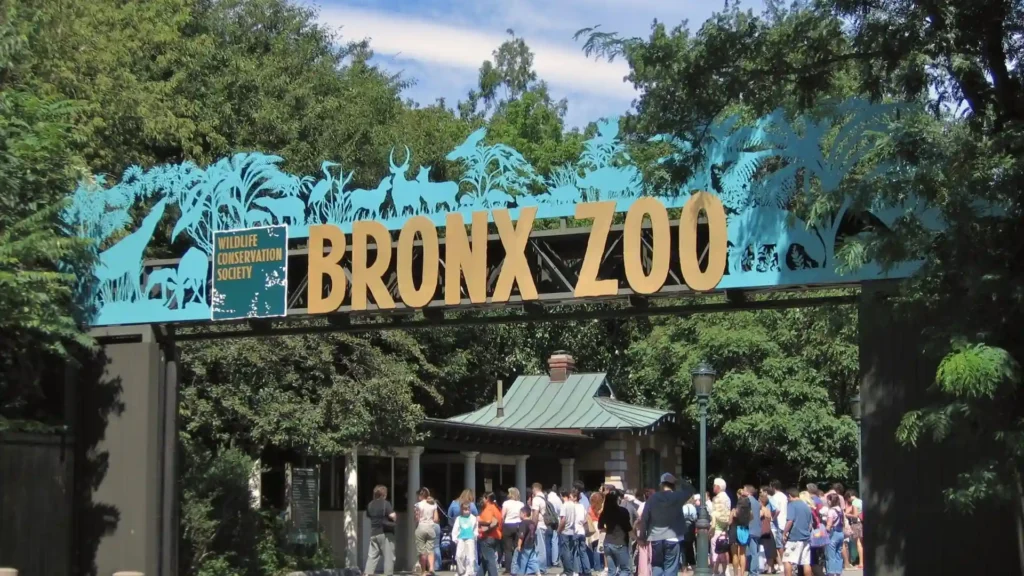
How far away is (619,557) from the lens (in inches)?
732

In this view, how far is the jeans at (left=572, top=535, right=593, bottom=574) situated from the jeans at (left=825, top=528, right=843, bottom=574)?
434 centimetres

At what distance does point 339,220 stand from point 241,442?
32.2 feet

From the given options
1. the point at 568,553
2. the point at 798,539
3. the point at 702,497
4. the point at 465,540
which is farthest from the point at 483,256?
the point at 568,553

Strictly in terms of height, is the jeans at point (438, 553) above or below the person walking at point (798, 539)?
below

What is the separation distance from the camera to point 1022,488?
10.6 m

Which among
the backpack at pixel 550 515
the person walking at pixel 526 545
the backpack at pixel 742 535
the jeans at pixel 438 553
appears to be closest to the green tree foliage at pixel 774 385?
the jeans at pixel 438 553

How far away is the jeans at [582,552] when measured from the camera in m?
23.3

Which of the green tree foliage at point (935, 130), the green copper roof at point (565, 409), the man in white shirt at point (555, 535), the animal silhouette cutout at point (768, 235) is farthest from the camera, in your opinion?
the green copper roof at point (565, 409)

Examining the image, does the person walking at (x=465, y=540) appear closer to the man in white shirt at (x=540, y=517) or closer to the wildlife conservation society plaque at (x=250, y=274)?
the man in white shirt at (x=540, y=517)

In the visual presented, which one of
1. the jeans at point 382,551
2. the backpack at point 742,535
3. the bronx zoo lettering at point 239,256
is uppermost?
the bronx zoo lettering at point 239,256

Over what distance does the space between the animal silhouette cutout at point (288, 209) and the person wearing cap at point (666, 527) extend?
590 centimetres

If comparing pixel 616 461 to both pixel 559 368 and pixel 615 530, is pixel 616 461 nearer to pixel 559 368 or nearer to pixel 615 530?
pixel 559 368

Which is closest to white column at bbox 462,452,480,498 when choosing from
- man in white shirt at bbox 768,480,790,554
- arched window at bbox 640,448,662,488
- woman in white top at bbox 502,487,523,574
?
arched window at bbox 640,448,662,488

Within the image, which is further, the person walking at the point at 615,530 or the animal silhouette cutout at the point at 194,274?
the person walking at the point at 615,530
